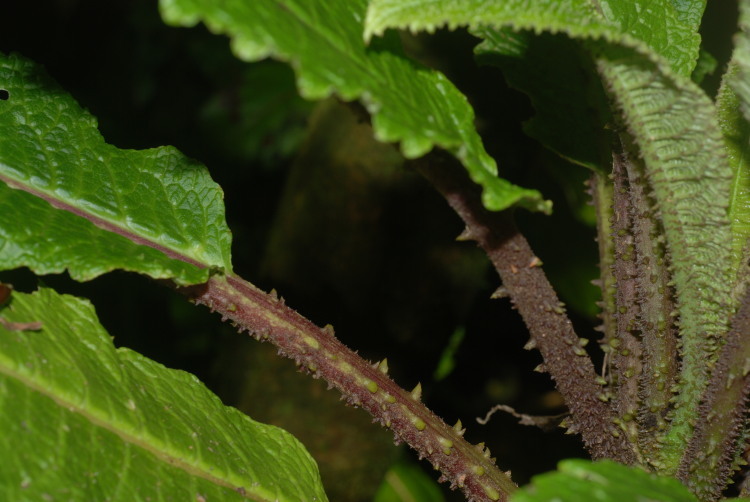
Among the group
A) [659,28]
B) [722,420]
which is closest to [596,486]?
[722,420]

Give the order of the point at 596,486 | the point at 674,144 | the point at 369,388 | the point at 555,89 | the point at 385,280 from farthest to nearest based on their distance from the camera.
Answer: the point at 385,280 → the point at 555,89 → the point at 369,388 → the point at 674,144 → the point at 596,486

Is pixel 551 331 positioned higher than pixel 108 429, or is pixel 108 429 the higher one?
pixel 551 331

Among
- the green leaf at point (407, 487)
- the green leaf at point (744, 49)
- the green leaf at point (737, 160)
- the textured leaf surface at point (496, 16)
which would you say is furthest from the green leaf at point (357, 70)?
the green leaf at point (407, 487)

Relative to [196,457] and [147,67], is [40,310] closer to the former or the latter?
[196,457]

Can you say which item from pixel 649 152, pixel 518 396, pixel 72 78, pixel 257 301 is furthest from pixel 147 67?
pixel 649 152

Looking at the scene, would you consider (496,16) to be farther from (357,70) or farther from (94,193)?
(94,193)

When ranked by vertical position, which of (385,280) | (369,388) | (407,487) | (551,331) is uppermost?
(551,331)

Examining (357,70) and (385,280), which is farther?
(385,280)
